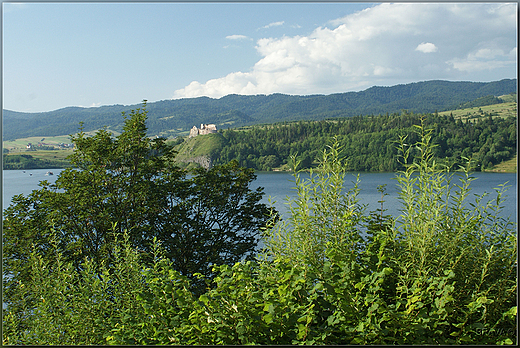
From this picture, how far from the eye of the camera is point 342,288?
8.39 ft

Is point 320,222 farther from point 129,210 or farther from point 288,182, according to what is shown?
point 288,182

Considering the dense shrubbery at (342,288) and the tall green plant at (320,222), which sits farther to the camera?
the tall green plant at (320,222)

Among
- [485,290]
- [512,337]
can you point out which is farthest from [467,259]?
[512,337]

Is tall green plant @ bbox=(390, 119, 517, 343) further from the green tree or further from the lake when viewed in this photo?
the green tree

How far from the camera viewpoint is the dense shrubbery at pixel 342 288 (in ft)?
8.27

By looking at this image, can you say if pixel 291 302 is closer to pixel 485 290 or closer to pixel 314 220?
pixel 314 220

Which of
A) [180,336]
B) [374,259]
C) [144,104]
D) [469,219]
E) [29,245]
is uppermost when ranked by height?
[144,104]

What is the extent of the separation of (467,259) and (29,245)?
768 cm

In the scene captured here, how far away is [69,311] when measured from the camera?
3.12 m

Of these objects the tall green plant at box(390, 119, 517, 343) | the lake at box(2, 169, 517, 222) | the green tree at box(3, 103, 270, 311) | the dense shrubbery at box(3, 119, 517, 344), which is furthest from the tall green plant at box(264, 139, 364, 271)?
the green tree at box(3, 103, 270, 311)

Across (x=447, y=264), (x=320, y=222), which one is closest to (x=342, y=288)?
(x=320, y=222)

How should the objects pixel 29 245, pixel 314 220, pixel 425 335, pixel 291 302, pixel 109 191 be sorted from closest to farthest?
pixel 291 302
pixel 425 335
pixel 314 220
pixel 29 245
pixel 109 191

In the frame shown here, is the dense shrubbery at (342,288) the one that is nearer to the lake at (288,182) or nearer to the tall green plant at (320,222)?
the tall green plant at (320,222)

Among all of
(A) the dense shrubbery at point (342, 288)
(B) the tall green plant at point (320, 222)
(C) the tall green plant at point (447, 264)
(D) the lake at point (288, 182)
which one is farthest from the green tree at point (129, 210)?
(C) the tall green plant at point (447, 264)
